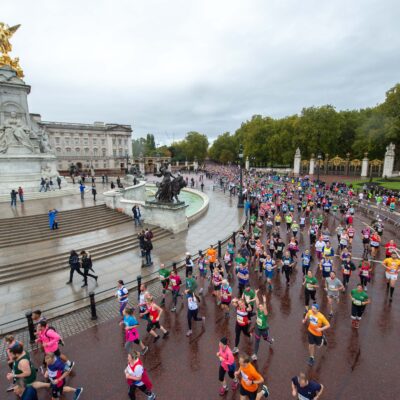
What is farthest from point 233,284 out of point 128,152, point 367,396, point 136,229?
point 128,152

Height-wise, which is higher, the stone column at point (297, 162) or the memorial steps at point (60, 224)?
the stone column at point (297, 162)

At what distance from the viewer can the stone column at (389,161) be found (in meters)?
44.6

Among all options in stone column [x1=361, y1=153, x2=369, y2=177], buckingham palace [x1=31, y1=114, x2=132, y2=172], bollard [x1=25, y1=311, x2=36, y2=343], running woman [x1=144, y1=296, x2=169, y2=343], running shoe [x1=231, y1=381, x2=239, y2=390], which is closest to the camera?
running shoe [x1=231, y1=381, x2=239, y2=390]

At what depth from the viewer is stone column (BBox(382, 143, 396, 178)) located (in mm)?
44625

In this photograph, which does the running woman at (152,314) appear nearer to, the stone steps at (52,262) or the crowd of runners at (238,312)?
the crowd of runners at (238,312)

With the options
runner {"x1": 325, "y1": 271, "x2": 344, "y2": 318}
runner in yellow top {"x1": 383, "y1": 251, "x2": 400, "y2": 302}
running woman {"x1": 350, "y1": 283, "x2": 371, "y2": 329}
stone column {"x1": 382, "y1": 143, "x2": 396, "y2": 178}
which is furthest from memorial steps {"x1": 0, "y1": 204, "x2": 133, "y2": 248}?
stone column {"x1": 382, "y1": 143, "x2": 396, "y2": 178}

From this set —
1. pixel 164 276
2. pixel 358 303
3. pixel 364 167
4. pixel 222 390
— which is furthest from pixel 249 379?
pixel 364 167

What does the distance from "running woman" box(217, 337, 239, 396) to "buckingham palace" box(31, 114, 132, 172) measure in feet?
254

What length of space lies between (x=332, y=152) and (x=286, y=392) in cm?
6279

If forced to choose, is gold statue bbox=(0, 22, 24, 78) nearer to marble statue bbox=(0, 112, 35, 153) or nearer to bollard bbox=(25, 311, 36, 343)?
marble statue bbox=(0, 112, 35, 153)

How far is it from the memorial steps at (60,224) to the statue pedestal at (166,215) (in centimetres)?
195

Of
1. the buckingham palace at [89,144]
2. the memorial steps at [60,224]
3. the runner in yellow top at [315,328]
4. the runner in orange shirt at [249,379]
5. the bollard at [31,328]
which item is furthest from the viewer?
the buckingham palace at [89,144]

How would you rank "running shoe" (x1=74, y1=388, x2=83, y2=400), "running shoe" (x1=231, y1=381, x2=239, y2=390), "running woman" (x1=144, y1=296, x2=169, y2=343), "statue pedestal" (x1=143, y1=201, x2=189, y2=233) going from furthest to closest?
1. "statue pedestal" (x1=143, y1=201, x2=189, y2=233)
2. "running woman" (x1=144, y1=296, x2=169, y2=343)
3. "running shoe" (x1=231, y1=381, x2=239, y2=390)
4. "running shoe" (x1=74, y1=388, x2=83, y2=400)

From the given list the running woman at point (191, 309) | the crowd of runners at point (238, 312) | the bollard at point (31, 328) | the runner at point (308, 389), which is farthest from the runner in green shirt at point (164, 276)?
the runner at point (308, 389)
